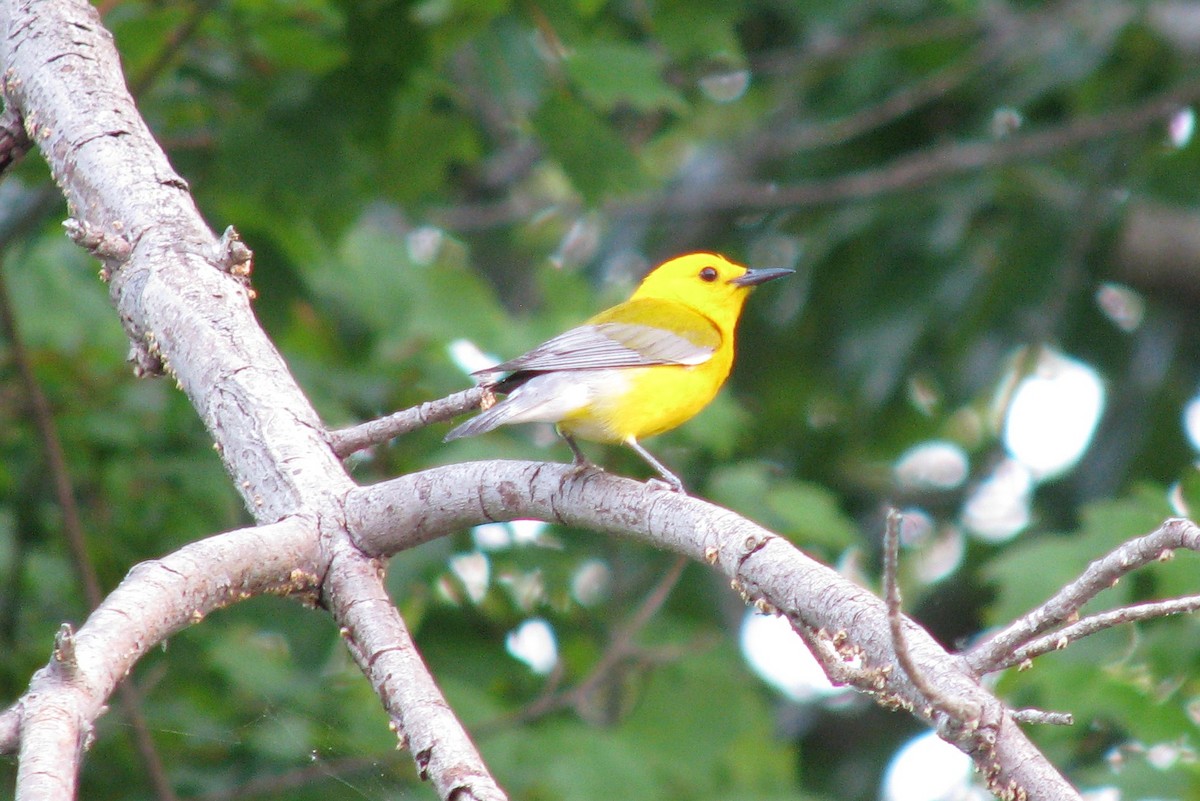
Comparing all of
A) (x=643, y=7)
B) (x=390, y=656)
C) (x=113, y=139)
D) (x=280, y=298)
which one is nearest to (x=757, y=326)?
(x=643, y=7)

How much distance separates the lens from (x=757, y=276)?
5215 mm

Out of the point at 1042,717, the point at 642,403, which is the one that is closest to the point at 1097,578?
the point at 1042,717

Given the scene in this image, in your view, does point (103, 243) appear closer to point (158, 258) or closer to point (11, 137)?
point (158, 258)

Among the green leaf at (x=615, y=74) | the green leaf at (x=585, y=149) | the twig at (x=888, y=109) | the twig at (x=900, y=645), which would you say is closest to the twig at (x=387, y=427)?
the twig at (x=900, y=645)

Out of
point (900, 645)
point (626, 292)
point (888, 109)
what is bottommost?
point (900, 645)

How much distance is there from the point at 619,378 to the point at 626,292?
125 inches

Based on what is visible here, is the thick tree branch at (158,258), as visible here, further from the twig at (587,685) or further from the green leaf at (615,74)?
the twig at (587,685)

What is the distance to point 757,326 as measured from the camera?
8.59m

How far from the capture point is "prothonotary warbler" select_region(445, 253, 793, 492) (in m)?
3.68

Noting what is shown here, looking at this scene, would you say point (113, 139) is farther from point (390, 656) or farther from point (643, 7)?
point (643, 7)

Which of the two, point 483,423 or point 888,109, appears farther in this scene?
point 888,109

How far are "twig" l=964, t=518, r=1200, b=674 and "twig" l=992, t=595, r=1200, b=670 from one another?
0.01m

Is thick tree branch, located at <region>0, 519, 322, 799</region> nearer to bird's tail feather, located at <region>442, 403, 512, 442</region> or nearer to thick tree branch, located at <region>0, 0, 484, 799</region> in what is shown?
thick tree branch, located at <region>0, 0, 484, 799</region>

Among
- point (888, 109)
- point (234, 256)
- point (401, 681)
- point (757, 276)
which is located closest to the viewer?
point (401, 681)
